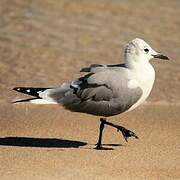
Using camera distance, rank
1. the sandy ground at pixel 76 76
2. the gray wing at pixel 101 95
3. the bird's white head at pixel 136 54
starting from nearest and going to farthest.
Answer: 1. the sandy ground at pixel 76 76
2. the gray wing at pixel 101 95
3. the bird's white head at pixel 136 54

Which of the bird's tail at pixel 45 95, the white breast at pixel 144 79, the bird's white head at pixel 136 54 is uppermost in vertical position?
the bird's white head at pixel 136 54

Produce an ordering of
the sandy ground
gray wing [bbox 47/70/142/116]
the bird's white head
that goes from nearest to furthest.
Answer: the sandy ground, gray wing [bbox 47/70/142/116], the bird's white head

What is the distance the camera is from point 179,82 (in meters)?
9.24

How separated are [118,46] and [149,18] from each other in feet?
7.59

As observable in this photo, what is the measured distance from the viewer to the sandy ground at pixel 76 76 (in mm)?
5820

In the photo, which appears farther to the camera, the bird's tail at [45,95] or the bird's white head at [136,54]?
the bird's white head at [136,54]

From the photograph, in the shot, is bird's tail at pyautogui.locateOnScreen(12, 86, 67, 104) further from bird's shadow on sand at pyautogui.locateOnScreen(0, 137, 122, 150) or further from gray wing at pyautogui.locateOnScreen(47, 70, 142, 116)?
bird's shadow on sand at pyautogui.locateOnScreen(0, 137, 122, 150)

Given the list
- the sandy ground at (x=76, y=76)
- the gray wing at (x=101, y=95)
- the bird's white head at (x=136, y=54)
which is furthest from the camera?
the bird's white head at (x=136, y=54)

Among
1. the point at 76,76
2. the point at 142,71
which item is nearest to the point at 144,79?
the point at 142,71

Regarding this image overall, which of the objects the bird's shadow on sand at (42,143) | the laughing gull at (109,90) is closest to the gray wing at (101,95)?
the laughing gull at (109,90)

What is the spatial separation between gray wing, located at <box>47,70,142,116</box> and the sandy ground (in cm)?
38

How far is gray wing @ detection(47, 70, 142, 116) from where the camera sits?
629 centimetres

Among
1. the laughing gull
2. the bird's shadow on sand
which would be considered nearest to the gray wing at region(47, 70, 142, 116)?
the laughing gull

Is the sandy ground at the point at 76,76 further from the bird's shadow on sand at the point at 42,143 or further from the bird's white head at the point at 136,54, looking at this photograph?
the bird's white head at the point at 136,54
